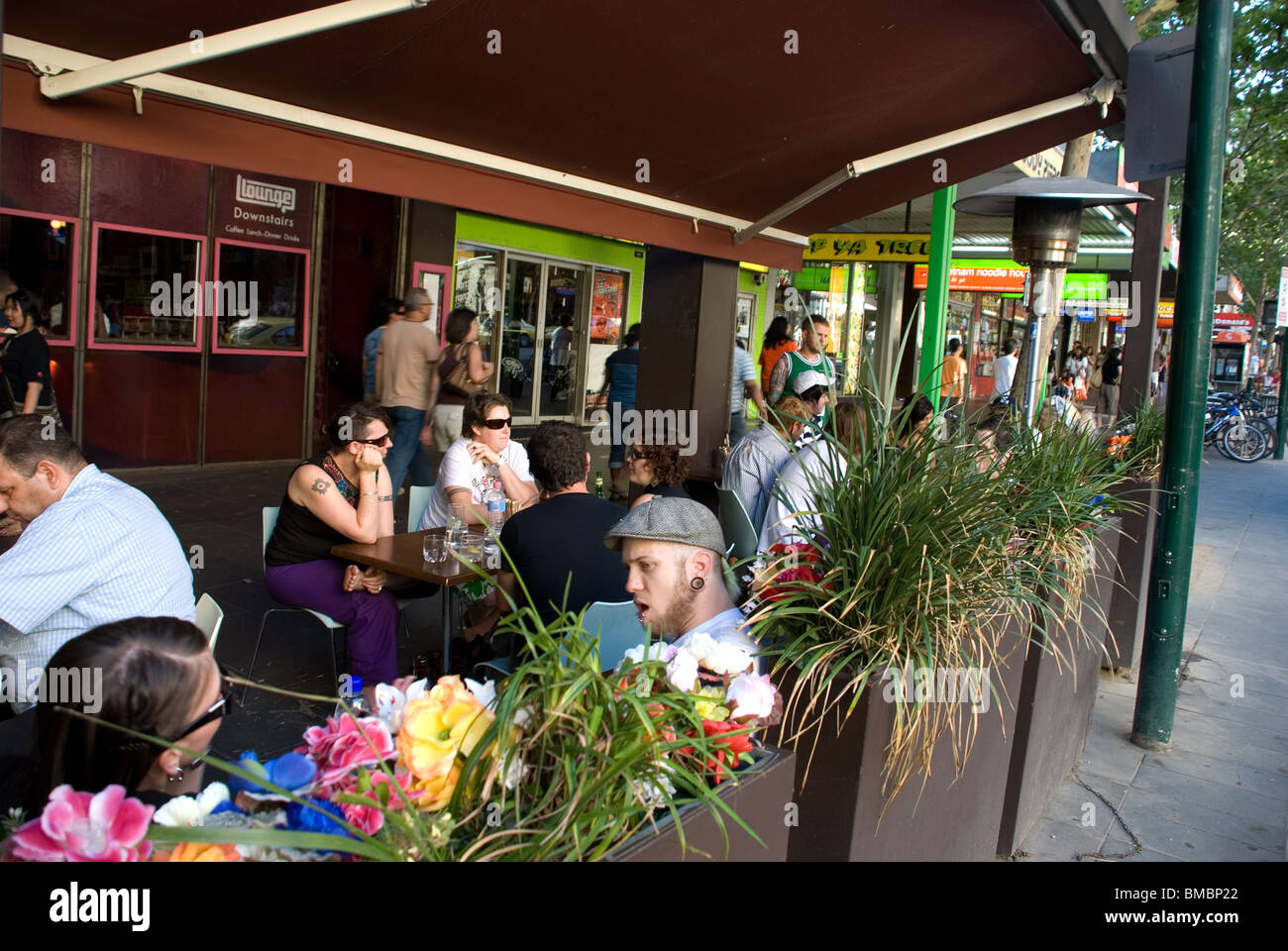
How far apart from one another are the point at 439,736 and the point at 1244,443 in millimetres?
20880

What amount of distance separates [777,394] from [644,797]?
6824 millimetres

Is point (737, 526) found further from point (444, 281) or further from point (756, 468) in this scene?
point (444, 281)

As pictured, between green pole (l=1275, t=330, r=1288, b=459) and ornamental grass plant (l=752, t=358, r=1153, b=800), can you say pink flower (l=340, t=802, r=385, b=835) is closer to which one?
ornamental grass plant (l=752, t=358, r=1153, b=800)

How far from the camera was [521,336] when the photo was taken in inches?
553

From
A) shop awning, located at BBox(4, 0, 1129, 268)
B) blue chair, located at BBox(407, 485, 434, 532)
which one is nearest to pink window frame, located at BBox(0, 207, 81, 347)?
blue chair, located at BBox(407, 485, 434, 532)

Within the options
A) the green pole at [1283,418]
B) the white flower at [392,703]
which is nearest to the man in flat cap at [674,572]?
the white flower at [392,703]

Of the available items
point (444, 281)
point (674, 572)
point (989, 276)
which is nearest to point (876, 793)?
point (674, 572)

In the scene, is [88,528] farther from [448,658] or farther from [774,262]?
[774,262]

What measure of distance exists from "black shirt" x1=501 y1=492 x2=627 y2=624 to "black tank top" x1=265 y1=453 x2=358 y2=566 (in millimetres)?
935

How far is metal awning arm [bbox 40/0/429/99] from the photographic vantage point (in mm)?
3410

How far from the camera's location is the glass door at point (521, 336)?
13680 millimetres

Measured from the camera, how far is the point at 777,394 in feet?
26.6

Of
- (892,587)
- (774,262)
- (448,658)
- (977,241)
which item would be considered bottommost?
(448,658)

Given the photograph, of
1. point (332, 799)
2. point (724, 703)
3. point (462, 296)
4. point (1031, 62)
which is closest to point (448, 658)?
point (724, 703)
